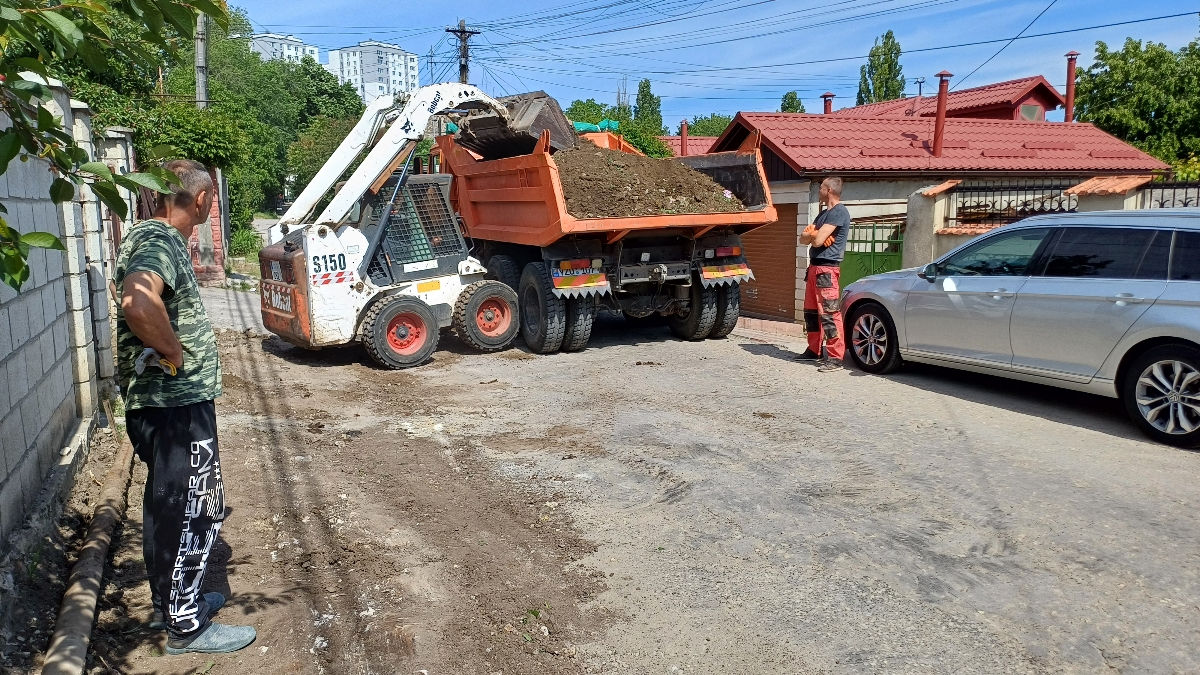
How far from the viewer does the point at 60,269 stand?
18.9 ft

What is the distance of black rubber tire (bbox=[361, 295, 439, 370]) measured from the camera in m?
9.43

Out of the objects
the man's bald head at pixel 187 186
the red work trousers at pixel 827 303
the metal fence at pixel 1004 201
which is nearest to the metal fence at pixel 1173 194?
the metal fence at pixel 1004 201

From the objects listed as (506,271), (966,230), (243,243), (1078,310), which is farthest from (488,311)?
(243,243)

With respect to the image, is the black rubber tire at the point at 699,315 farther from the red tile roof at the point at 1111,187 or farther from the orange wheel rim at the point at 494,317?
the red tile roof at the point at 1111,187

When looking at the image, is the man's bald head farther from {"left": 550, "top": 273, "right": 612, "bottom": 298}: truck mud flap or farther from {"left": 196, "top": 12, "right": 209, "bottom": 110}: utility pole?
{"left": 196, "top": 12, "right": 209, "bottom": 110}: utility pole

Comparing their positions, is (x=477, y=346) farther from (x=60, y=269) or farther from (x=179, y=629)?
(x=179, y=629)

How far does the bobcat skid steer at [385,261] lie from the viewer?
933cm

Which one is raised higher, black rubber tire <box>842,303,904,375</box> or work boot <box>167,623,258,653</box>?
black rubber tire <box>842,303,904,375</box>

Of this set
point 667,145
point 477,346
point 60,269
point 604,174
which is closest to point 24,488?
point 60,269

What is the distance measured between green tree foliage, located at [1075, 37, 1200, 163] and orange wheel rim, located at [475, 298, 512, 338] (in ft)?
70.6

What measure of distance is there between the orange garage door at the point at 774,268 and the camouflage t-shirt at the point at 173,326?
1082cm

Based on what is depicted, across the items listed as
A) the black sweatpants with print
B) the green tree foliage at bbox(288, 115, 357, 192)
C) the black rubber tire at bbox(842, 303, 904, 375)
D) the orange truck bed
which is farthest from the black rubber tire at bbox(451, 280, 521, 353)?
the green tree foliage at bbox(288, 115, 357, 192)

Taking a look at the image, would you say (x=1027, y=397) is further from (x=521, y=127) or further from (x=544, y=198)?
(x=521, y=127)

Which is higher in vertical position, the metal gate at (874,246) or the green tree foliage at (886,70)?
the green tree foliage at (886,70)
